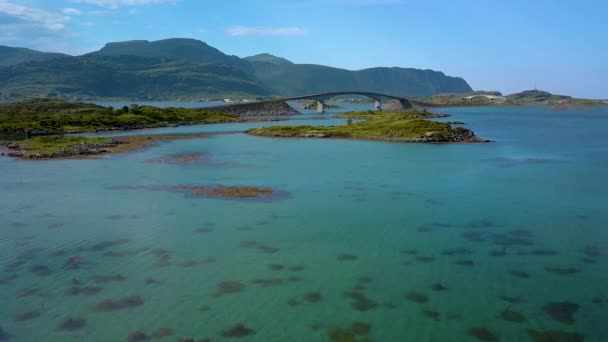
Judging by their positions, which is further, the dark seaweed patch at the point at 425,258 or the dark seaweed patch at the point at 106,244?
the dark seaweed patch at the point at 106,244

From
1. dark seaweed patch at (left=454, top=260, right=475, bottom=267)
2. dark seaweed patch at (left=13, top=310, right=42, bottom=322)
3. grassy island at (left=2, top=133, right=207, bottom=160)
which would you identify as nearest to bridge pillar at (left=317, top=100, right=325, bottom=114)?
grassy island at (left=2, top=133, right=207, bottom=160)

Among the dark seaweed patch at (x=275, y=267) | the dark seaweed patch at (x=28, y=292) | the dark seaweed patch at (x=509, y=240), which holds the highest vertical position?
A: the dark seaweed patch at (x=509, y=240)

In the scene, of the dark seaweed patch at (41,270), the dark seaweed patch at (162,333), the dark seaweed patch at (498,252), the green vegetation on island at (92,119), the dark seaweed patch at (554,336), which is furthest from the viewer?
the green vegetation on island at (92,119)

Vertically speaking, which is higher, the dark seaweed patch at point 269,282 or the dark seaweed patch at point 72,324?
the dark seaweed patch at point 269,282

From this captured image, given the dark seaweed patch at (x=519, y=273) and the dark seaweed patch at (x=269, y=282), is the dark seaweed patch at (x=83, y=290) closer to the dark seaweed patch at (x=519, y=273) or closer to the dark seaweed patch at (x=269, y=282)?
the dark seaweed patch at (x=269, y=282)

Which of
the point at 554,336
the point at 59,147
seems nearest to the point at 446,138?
the point at 59,147

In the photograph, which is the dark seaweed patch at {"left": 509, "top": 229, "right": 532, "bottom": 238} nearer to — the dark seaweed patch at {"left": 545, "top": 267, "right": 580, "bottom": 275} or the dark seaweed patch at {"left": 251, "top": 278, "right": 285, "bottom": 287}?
the dark seaweed patch at {"left": 545, "top": 267, "right": 580, "bottom": 275}

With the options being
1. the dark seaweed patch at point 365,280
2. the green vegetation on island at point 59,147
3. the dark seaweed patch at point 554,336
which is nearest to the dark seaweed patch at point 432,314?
the dark seaweed patch at point 554,336

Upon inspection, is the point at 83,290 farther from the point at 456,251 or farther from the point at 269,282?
the point at 456,251
